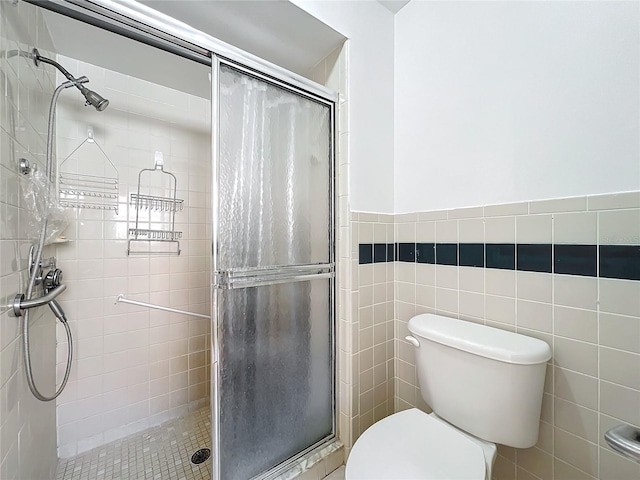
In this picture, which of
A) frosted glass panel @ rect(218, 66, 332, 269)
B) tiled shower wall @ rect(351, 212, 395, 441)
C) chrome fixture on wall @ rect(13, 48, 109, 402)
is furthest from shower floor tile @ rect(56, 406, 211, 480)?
frosted glass panel @ rect(218, 66, 332, 269)

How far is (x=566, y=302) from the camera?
94 centimetres

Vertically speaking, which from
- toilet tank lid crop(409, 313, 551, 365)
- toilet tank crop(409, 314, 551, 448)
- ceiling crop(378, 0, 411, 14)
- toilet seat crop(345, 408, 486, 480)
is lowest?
toilet seat crop(345, 408, 486, 480)

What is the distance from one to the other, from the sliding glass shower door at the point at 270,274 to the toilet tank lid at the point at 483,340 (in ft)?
1.57

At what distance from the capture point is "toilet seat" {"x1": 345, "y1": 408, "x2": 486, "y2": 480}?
805 millimetres

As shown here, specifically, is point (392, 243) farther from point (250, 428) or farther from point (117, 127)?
point (117, 127)

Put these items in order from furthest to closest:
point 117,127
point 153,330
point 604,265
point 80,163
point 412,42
→ point 153,330 → point 117,127 → point 80,163 → point 412,42 → point 604,265

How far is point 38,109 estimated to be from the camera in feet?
3.85

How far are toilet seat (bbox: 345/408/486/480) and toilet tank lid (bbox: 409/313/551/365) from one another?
319 mm

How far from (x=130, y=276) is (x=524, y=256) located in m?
2.13

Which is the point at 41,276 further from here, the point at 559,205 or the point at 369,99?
the point at 559,205

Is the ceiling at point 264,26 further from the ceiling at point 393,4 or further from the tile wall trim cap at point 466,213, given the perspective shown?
the tile wall trim cap at point 466,213

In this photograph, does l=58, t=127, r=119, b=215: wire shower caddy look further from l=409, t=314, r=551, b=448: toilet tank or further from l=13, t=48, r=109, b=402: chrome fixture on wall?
l=409, t=314, r=551, b=448: toilet tank

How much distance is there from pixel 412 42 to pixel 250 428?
202 centimetres

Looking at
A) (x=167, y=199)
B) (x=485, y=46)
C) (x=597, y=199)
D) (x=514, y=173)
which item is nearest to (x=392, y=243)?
(x=514, y=173)
